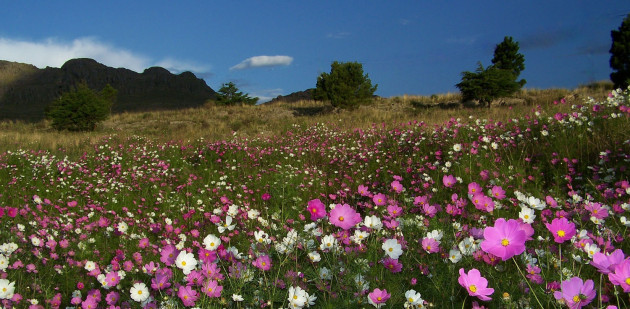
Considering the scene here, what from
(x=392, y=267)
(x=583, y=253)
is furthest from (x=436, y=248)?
(x=583, y=253)

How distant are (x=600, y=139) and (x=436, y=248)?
4861mm

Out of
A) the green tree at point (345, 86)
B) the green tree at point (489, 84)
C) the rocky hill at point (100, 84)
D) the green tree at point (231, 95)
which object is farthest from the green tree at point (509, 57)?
the rocky hill at point (100, 84)

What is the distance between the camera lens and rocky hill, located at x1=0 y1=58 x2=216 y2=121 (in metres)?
90.4

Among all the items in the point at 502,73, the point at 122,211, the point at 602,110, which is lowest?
the point at 122,211

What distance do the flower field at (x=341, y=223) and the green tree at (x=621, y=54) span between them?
24.3m

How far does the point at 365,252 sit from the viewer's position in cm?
184

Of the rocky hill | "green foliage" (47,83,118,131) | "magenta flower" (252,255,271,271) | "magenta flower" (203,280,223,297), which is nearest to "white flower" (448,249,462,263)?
"magenta flower" (252,255,271,271)

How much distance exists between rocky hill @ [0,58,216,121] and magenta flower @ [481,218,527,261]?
89.6 metres

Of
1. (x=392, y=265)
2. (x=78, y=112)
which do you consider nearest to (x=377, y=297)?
(x=392, y=265)

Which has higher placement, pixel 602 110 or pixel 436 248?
pixel 602 110

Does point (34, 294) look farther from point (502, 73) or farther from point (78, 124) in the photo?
point (502, 73)

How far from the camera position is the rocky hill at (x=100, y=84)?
90375 millimetres

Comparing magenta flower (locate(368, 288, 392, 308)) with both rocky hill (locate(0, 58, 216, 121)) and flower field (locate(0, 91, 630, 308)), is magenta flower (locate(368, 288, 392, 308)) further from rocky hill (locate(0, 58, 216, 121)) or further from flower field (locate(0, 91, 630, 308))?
rocky hill (locate(0, 58, 216, 121))

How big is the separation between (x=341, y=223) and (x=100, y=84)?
123 metres
